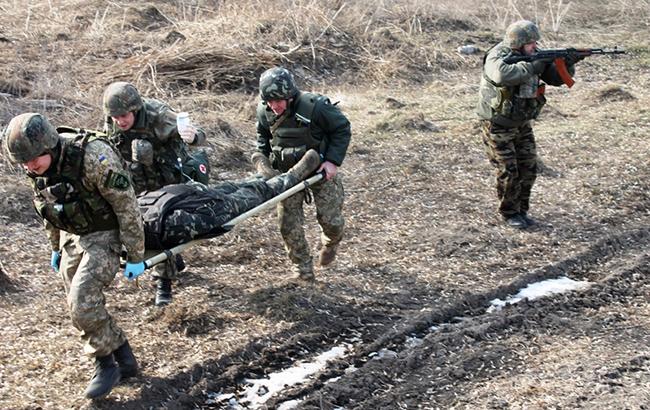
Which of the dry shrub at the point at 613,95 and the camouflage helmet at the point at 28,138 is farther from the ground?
the camouflage helmet at the point at 28,138

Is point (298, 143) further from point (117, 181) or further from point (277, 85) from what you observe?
point (117, 181)

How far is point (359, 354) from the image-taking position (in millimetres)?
6145

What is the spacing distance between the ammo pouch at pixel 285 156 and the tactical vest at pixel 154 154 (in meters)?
0.71

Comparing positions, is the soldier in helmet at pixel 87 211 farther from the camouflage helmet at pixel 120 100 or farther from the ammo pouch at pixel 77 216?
the camouflage helmet at pixel 120 100

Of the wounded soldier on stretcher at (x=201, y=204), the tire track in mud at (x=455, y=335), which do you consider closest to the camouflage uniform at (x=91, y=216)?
the wounded soldier on stretcher at (x=201, y=204)

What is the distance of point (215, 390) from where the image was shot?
5691mm

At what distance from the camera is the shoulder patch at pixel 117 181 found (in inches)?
200

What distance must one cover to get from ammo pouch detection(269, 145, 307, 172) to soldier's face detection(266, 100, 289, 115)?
32cm

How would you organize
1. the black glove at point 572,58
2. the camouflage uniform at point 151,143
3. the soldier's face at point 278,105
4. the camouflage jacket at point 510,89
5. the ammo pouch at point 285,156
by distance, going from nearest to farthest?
the camouflage uniform at point 151,143 < the soldier's face at point 278,105 < the ammo pouch at point 285,156 < the camouflage jacket at point 510,89 < the black glove at point 572,58

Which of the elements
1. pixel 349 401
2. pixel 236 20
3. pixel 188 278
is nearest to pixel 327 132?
pixel 188 278

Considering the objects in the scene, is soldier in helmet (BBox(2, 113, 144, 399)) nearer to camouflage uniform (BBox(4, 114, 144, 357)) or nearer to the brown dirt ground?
camouflage uniform (BBox(4, 114, 144, 357))

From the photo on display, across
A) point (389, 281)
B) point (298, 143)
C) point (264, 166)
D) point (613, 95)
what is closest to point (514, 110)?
point (389, 281)

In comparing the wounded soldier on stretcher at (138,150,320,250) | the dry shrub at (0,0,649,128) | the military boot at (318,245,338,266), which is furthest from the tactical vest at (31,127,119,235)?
the dry shrub at (0,0,649,128)

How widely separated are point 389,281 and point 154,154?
2.26m
